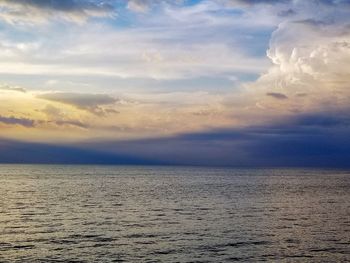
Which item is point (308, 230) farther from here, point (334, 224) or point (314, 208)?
point (314, 208)

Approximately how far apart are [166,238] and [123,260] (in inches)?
432

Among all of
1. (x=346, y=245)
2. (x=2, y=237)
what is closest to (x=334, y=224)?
(x=346, y=245)

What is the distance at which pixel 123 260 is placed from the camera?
130 feet

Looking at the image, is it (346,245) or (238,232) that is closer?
(346,245)

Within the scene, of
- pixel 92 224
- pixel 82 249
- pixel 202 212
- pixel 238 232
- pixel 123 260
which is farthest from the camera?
pixel 202 212

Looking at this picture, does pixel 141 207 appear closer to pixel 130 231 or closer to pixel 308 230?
pixel 130 231

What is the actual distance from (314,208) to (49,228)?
166 ft

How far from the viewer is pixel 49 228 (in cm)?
5638

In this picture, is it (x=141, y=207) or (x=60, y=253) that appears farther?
(x=141, y=207)

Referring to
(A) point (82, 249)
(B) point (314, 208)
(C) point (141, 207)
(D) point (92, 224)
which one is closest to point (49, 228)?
(D) point (92, 224)

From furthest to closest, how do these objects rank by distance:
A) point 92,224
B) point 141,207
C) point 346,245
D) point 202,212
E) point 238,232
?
point 141,207 < point 202,212 < point 92,224 < point 238,232 < point 346,245

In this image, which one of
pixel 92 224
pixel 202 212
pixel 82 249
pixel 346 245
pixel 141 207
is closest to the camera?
pixel 82 249

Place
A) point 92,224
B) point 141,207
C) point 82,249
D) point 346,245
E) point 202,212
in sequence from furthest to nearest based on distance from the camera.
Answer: point 141,207 → point 202,212 → point 92,224 → point 346,245 → point 82,249

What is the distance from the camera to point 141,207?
83.5m
